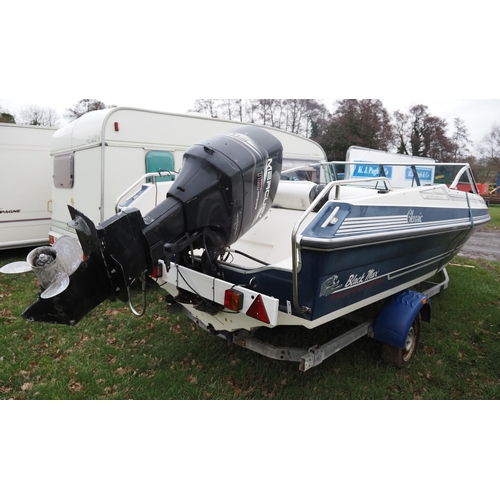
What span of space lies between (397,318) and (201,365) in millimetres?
1751

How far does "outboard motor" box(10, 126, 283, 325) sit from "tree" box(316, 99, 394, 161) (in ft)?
63.4

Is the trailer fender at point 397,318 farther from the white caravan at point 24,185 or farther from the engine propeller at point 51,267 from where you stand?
the white caravan at point 24,185

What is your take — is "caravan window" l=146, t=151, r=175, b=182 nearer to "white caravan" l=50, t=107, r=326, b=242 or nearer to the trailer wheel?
"white caravan" l=50, t=107, r=326, b=242

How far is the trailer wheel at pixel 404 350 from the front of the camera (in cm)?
349

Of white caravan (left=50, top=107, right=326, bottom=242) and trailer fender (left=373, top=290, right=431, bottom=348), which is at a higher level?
white caravan (left=50, top=107, right=326, bottom=242)

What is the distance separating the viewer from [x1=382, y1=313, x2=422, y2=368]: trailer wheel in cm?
349

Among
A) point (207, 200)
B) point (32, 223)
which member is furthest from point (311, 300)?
point (32, 223)

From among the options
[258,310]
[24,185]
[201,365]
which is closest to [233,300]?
[258,310]

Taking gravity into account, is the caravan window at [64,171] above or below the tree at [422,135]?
below

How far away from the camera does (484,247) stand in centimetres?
980

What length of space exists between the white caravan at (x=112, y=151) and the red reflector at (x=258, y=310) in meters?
2.93

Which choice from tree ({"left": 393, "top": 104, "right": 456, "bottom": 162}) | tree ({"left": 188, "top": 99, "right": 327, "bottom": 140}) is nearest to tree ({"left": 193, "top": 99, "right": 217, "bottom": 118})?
tree ({"left": 188, "top": 99, "right": 327, "bottom": 140})

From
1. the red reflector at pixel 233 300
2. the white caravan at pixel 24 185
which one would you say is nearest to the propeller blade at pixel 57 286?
the red reflector at pixel 233 300

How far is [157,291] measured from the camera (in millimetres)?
5297
